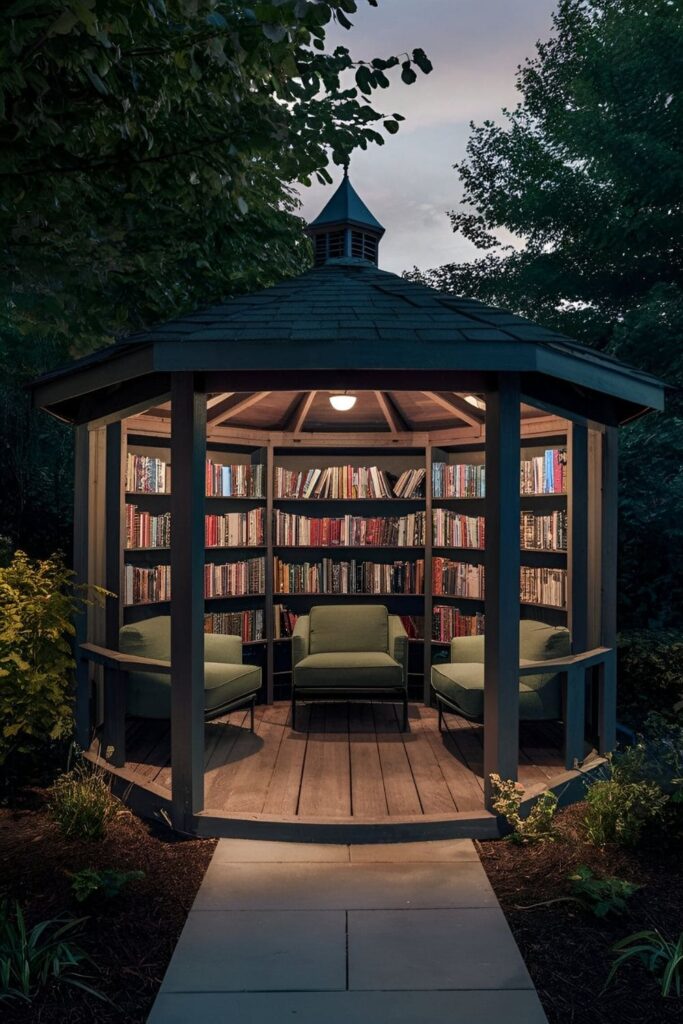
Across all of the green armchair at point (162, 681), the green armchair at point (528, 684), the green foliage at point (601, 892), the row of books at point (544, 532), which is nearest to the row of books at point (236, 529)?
the green armchair at point (162, 681)

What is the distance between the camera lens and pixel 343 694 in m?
5.67

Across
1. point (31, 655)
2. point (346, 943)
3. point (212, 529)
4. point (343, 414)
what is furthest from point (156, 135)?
point (346, 943)

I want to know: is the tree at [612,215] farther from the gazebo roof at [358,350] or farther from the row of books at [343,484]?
the gazebo roof at [358,350]

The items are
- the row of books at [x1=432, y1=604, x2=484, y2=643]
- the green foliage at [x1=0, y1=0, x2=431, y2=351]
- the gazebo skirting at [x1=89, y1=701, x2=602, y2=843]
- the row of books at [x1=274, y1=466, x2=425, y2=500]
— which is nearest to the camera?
the green foliage at [x1=0, y1=0, x2=431, y2=351]

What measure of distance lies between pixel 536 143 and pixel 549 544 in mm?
10020

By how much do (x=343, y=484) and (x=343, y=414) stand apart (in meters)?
0.70

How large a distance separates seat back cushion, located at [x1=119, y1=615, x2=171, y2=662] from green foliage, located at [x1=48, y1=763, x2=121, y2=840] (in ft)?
3.43

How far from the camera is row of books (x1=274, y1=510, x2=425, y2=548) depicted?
271 inches

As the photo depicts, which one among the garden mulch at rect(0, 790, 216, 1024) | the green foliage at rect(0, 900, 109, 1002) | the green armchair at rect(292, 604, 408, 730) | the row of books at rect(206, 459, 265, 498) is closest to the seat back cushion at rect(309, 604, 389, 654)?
the green armchair at rect(292, 604, 408, 730)

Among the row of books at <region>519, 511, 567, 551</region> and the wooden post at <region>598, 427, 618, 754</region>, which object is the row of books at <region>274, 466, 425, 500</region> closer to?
the row of books at <region>519, 511, 567, 551</region>

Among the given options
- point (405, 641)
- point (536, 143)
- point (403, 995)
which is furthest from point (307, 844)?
point (536, 143)

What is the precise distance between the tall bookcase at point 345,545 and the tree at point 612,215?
6.43 feet

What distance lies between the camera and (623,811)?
12.3 ft

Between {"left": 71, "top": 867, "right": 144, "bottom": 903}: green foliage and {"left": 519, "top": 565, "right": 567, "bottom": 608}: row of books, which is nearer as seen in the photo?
{"left": 71, "top": 867, "right": 144, "bottom": 903}: green foliage
